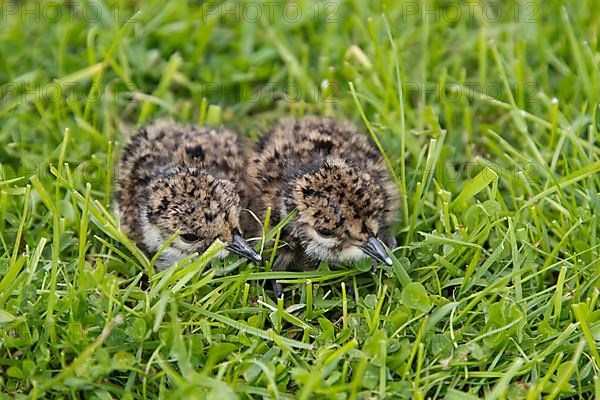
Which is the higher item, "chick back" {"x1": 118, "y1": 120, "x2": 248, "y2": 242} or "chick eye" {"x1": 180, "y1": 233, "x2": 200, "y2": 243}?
"chick back" {"x1": 118, "y1": 120, "x2": 248, "y2": 242}

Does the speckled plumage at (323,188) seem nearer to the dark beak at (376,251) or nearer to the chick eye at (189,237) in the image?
the dark beak at (376,251)

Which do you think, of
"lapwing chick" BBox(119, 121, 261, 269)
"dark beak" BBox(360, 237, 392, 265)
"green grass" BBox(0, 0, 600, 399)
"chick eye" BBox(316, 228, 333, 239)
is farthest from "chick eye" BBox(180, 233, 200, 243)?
"dark beak" BBox(360, 237, 392, 265)

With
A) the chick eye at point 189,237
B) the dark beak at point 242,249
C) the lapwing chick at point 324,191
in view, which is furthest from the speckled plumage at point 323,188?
the chick eye at point 189,237

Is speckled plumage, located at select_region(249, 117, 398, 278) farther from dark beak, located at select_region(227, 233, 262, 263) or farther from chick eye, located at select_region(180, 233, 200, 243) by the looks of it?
chick eye, located at select_region(180, 233, 200, 243)

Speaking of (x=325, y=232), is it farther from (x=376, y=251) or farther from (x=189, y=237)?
(x=189, y=237)

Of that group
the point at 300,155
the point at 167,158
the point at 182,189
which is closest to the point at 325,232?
the point at 300,155

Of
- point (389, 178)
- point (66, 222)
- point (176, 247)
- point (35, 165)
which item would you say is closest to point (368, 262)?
point (389, 178)

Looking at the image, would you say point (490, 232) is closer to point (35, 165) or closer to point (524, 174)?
point (524, 174)
